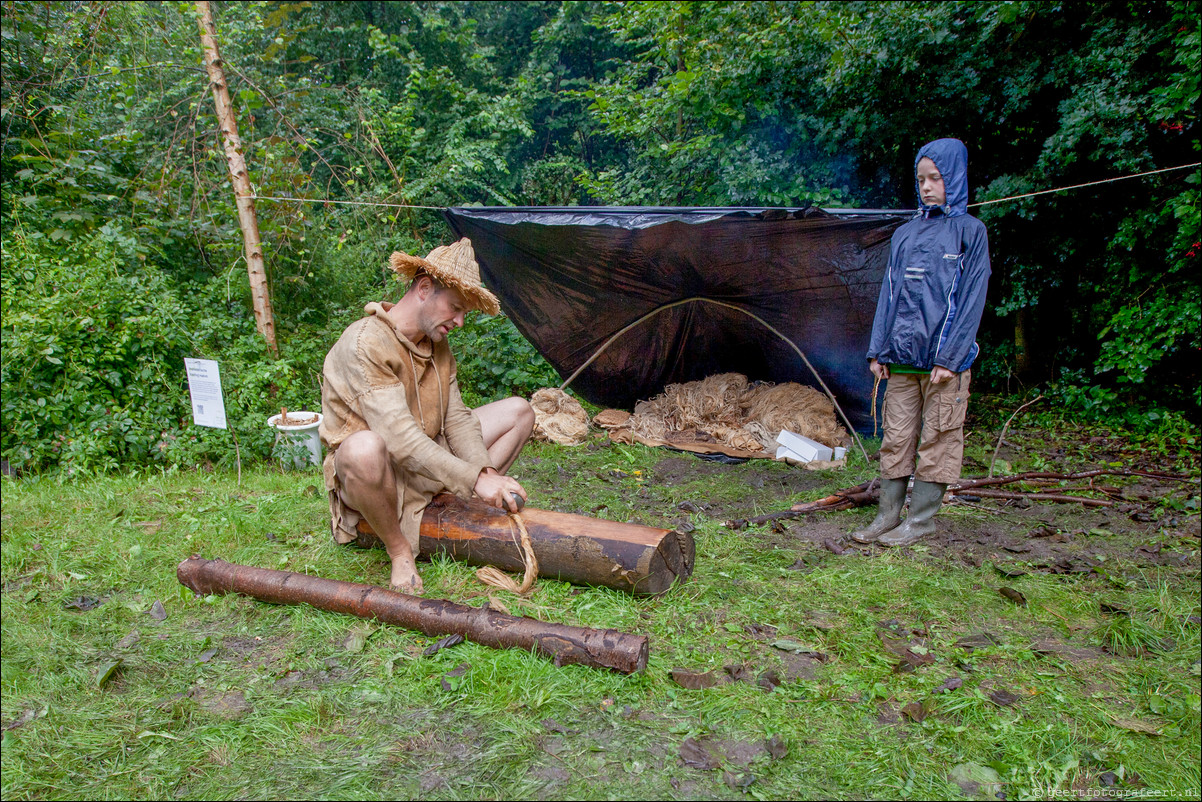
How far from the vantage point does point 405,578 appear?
2824 millimetres

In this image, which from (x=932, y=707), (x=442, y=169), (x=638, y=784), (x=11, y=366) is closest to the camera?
(x=638, y=784)

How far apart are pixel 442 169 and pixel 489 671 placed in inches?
382

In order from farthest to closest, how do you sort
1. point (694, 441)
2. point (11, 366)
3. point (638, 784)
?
point (694, 441) < point (11, 366) < point (638, 784)

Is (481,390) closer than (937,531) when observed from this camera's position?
No

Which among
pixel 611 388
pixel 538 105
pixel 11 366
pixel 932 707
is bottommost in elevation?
pixel 932 707

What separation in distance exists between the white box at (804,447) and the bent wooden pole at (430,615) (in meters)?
3.15

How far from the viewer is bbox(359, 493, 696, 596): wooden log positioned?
2.69 metres

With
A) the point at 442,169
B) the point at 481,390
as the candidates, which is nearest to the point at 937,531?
the point at 481,390

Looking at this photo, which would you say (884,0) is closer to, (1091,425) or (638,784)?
(1091,425)

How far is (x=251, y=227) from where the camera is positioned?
5.05 meters

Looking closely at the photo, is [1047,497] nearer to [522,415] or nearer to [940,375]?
[940,375]

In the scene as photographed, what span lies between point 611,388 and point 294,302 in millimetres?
3023

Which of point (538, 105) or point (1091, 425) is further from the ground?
point (538, 105)

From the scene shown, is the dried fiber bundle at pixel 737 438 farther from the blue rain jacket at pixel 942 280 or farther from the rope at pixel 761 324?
the blue rain jacket at pixel 942 280
